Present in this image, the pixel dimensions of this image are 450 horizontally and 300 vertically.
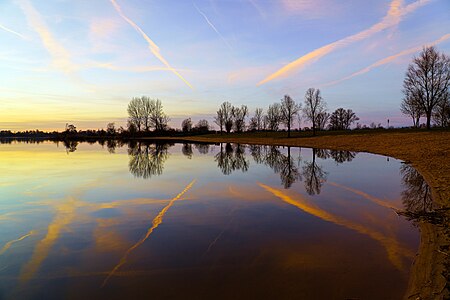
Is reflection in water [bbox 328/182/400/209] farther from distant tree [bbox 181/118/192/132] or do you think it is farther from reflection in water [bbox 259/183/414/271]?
distant tree [bbox 181/118/192/132]

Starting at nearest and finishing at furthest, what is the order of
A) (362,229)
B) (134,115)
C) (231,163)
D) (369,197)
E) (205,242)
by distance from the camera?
(205,242)
(362,229)
(369,197)
(231,163)
(134,115)

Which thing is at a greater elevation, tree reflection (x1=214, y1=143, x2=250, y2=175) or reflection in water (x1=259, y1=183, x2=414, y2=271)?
tree reflection (x1=214, y1=143, x2=250, y2=175)

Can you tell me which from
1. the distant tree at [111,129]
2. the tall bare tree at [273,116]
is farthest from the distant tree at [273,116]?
the distant tree at [111,129]

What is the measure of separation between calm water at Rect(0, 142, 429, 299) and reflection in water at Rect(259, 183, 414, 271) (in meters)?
0.03

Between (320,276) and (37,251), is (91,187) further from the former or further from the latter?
(320,276)

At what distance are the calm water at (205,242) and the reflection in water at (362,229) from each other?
0.10 ft

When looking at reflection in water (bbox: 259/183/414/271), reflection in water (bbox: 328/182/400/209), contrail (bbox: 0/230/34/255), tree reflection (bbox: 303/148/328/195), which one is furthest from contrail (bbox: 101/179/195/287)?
reflection in water (bbox: 328/182/400/209)

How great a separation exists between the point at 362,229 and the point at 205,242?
15.4 ft

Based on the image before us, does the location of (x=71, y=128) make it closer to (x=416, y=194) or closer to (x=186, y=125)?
(x=186, y=125)

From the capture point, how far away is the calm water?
18.4ft

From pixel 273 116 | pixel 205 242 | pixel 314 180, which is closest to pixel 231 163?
pixel 314 180

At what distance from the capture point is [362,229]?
8.73 meters

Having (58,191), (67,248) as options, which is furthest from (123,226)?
(58,191)

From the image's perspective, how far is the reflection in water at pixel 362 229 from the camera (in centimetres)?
679
